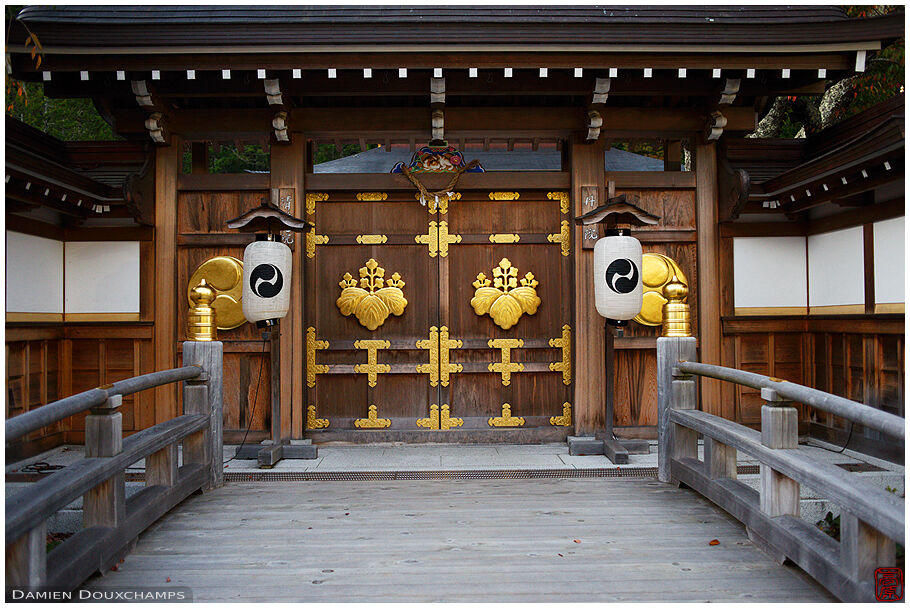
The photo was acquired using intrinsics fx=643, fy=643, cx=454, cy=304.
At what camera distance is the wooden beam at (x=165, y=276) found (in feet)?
20.2

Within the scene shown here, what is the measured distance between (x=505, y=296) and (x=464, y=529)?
2851 mm

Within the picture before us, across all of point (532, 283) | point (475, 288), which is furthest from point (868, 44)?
point (475, 288)

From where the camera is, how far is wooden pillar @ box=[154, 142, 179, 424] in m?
6.14

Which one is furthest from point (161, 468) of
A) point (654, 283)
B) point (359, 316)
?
point (654, 283)

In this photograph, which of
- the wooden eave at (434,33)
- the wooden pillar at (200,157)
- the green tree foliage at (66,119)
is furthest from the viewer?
the green tree foliage at (66,119)

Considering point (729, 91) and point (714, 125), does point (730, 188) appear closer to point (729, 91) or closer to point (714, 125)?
point (714, 125)

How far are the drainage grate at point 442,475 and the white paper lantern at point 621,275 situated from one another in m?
1.30

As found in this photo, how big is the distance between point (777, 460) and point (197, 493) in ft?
12.7

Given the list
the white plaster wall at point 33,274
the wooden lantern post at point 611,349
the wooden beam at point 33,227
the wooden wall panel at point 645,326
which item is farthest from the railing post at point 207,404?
the wooden wall panel at point 645,326

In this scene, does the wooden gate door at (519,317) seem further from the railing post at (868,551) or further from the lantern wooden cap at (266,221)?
the railing post at (868,551)

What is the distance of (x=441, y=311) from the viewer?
20.9ft

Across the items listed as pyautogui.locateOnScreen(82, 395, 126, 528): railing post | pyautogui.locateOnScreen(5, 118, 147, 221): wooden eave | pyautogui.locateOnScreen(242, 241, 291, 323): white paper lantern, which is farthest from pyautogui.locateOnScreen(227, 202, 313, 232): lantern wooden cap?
pyautogui.locateOnScreen(82, 395, 126, 528): railing post

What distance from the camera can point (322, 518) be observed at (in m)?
4.16

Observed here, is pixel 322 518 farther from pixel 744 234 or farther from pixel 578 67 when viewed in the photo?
pixel 744 234
